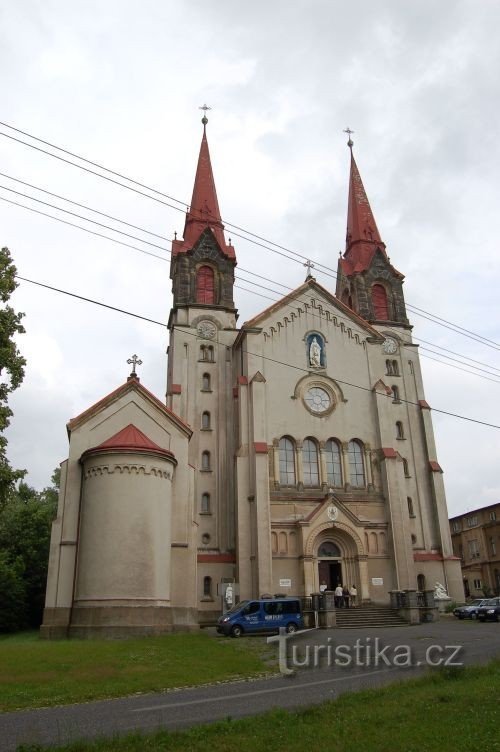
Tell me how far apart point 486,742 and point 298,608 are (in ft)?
71.7

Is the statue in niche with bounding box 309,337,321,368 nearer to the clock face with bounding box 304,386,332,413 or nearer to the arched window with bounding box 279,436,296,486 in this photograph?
the clock face with bounding box 304,386,332,413

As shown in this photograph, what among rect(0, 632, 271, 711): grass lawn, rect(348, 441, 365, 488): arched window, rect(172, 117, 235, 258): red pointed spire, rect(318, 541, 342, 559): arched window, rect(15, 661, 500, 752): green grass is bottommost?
rect(15, 661, 500, 752): green grass

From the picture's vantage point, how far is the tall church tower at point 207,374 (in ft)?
123

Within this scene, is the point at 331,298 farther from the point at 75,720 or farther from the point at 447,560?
the point at 75,720

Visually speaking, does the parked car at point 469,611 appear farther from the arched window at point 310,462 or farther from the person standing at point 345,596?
the arched window at point 310,462

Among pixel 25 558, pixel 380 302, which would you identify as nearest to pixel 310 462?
pixel 380 302

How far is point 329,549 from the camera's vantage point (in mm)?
37781

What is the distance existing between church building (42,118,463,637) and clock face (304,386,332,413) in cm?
9

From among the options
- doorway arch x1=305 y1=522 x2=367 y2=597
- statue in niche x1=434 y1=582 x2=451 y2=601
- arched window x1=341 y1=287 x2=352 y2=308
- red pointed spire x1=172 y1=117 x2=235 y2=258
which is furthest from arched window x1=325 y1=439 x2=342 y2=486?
red pointed spire x1=172 y1=117 x2=235 y2=258

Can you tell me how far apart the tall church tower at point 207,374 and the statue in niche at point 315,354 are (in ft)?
17.7

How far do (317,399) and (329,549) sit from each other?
9.41m

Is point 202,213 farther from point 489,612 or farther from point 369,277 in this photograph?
point 489,612

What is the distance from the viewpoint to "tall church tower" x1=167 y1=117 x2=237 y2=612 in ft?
123

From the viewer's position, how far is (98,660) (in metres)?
18.3
